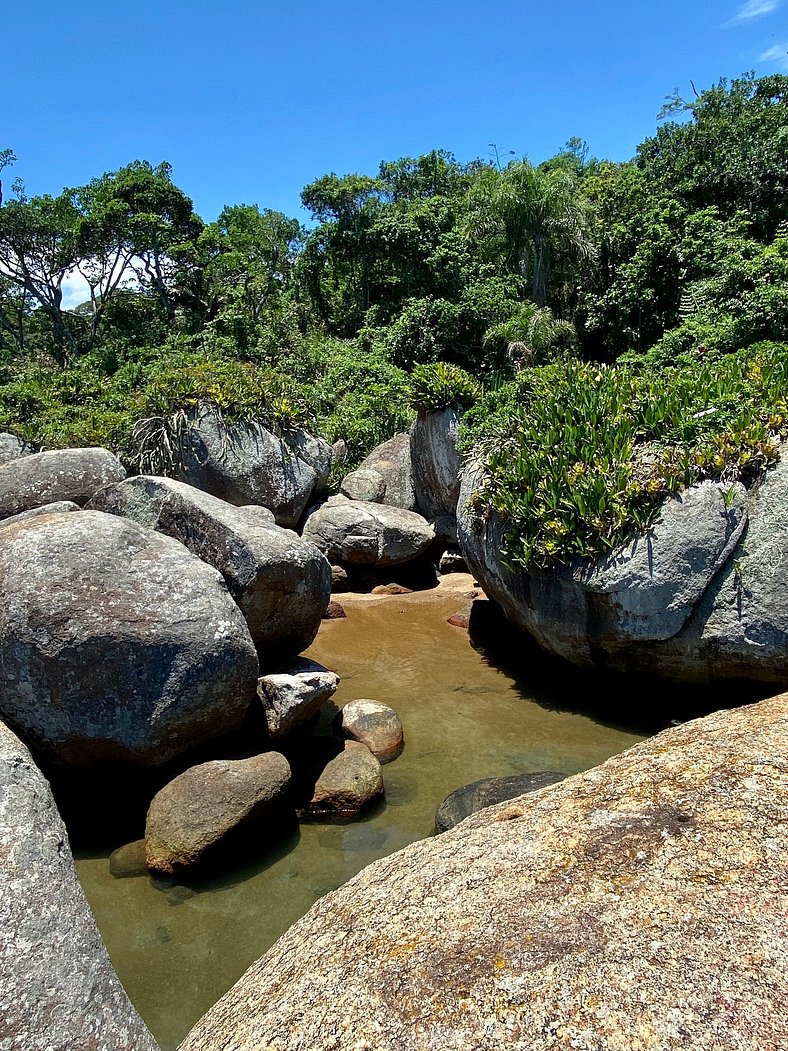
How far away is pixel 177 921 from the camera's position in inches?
200

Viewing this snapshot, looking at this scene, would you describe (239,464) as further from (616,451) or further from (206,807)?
(206,807)

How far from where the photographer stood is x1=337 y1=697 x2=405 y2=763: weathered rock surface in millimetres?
7258

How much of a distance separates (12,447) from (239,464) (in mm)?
4680

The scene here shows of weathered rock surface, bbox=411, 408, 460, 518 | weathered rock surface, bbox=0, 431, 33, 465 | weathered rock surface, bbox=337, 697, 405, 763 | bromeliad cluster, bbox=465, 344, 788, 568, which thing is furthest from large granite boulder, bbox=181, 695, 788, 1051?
weathered rock surface, bbox=0, 431, 33, 465

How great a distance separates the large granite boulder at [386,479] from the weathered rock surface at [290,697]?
7.08m

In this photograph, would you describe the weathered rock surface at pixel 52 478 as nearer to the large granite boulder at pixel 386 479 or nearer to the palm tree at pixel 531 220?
the large granite boulder at pixel 386 479

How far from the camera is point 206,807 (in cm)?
557

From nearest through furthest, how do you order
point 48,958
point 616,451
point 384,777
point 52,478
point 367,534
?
point 48,958, point 384,777, point 616,451, point 52,478, point 367,534

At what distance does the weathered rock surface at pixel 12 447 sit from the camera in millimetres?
13625

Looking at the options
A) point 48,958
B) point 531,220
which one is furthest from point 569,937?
point 531,220

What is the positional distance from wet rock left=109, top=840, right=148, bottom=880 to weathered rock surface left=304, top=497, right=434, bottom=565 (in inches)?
275

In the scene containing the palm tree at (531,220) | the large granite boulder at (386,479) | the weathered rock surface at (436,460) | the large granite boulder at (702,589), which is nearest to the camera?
the large granite boulder at (702,589)

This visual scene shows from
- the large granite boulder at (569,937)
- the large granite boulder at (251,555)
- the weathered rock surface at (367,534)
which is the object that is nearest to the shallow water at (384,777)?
the weathered rock surface at (367,534)

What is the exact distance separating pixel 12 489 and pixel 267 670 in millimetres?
4564
